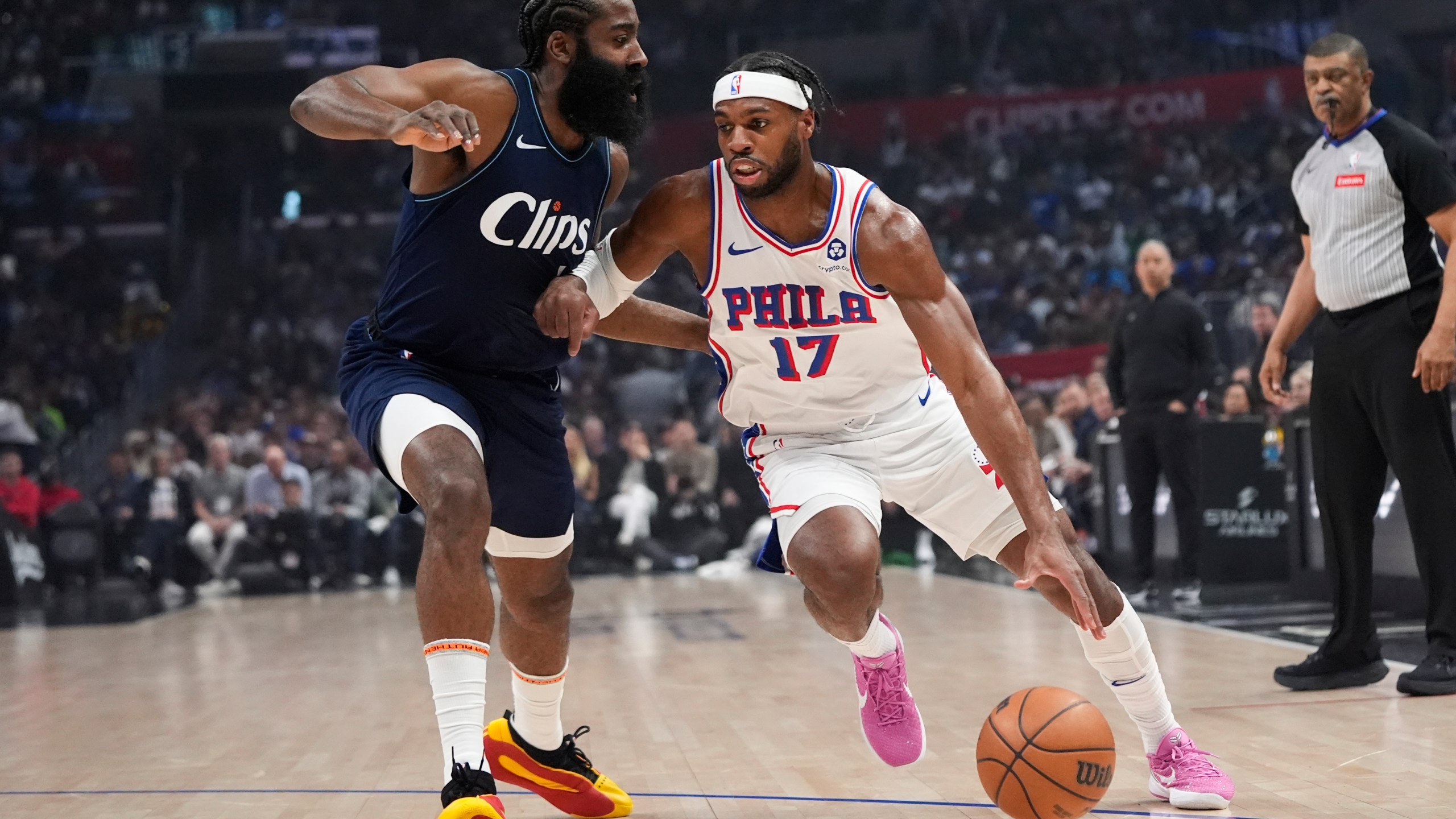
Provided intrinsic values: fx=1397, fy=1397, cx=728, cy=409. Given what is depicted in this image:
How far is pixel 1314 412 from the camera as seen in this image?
17.6 feet

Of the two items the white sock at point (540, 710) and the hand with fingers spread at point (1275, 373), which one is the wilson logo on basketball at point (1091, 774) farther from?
the hand with fingers spread at point (1275, 373)

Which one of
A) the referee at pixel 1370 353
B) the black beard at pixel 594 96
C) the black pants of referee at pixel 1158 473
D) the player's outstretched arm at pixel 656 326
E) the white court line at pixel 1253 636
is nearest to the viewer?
the black beard at pixel 594 96

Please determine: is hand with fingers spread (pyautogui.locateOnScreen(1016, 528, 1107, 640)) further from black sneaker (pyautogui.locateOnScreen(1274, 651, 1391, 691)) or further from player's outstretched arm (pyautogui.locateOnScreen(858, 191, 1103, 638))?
black sneaker (pyautogui.locateOnScreen(1274, 651, 1391, 691))

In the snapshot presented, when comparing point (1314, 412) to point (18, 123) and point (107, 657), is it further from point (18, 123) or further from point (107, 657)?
point (18, 123)

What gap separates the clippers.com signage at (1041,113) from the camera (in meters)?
21.4

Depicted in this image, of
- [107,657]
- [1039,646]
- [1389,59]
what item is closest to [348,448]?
[107,657]

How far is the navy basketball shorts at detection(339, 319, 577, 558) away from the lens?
143 inches

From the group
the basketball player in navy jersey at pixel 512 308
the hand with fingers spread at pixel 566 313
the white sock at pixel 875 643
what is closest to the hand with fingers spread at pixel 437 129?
the basketball player in navy jersey at pixel 512 308

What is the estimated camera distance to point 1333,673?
5.19 meters

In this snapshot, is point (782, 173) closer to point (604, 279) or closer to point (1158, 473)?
point (604, 279)

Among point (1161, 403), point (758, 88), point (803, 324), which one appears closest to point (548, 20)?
point (758, 88)

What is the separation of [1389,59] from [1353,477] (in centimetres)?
1875

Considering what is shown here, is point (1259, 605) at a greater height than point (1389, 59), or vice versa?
point (1389, 59)

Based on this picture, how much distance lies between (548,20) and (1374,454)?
348 centimetres
